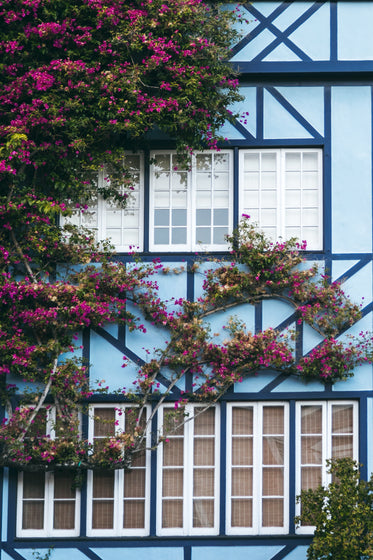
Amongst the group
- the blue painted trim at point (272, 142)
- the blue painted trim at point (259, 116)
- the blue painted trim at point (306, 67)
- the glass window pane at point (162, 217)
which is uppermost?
the blue painted trim at point (306, 67)

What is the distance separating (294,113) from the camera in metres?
12.9

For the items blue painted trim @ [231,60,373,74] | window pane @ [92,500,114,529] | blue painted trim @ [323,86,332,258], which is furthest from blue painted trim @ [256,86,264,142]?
window pane @ [92,500,114,529]

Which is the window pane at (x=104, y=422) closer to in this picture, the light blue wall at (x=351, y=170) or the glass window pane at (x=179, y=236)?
the glass window pane at (x=179, y=236)

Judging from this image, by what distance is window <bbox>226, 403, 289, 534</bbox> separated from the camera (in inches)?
495

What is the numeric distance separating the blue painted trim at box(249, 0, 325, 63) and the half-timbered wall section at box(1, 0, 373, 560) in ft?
0.06

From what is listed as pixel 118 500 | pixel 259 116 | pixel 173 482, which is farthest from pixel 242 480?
pixel 259 116

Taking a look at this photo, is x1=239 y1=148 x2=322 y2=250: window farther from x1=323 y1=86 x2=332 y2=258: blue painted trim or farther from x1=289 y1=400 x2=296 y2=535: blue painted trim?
x1=289 y1=400 x2=296 y2=535: blue painted trim

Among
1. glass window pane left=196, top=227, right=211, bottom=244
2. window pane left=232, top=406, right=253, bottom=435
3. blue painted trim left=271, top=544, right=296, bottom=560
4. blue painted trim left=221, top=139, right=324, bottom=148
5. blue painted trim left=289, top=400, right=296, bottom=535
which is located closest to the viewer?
blue painted trim left=271, top=544, right=296, bottom=560

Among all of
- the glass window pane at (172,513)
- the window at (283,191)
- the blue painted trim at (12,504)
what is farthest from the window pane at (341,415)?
the blue painted trim at (12,504)

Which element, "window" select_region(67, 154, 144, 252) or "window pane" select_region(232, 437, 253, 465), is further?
"window" select_region(67, 154, 144, 252)

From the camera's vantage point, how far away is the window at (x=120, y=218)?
1305 centimetres

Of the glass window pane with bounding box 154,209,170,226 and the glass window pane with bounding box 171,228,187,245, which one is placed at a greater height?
the glass window pane with bounding box 154,209,170,226

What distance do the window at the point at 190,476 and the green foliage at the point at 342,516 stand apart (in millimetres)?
1322

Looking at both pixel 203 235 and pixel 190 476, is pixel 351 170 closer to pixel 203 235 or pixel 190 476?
pixel 203 235
